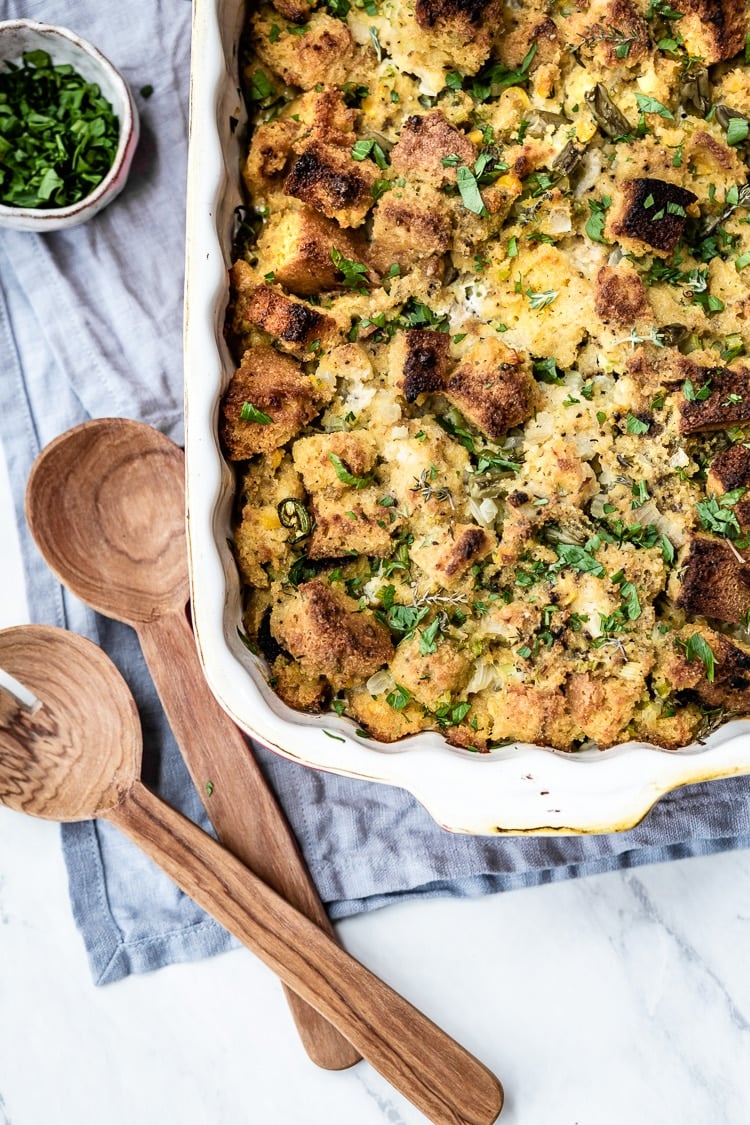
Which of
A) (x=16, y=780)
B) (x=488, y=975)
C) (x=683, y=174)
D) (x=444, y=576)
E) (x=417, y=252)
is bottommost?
(x=488, y=975)

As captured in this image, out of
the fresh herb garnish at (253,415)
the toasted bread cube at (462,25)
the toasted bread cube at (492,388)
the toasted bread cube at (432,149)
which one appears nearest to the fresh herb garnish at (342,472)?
the fresh herb garnish at (253,415)

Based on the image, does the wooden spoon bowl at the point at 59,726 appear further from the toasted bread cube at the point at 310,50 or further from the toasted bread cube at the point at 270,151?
the toasted bread cube at the point at 310,50

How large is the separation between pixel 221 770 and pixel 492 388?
3.68ft

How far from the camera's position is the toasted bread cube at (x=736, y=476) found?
1.84 meters

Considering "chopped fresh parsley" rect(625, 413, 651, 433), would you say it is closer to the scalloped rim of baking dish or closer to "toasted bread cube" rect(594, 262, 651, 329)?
"toasted bread cube" rect(594, 262, 651, 329)

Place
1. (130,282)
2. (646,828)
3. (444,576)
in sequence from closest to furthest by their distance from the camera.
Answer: (444,576)
(646,828)
(130,282)

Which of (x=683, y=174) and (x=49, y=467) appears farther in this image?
(x=49, y=467)

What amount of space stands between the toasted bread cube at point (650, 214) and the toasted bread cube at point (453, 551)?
2.01 ft

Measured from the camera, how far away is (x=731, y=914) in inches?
93.9

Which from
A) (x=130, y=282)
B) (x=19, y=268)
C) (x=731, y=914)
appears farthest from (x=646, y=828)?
(x=19, y=268)

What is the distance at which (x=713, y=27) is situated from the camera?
74.0 inches

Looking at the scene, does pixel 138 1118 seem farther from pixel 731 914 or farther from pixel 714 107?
pixel 714 107

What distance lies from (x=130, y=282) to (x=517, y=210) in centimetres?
104

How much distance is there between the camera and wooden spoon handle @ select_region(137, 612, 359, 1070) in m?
2.33
